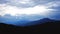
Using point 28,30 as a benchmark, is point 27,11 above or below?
above

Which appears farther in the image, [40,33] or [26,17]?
[40,33]

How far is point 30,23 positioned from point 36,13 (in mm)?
221

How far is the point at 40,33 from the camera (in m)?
1.62

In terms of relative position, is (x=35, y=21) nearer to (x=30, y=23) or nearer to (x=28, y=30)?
(x=30, y=23)

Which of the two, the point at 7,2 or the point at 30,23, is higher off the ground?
the point at 7,2

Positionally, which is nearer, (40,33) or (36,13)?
(36,13)

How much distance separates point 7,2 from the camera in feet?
4.94

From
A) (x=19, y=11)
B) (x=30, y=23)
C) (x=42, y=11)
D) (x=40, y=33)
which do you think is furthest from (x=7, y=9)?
(x=40, y=33)

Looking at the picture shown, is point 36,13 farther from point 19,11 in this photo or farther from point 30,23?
point 19,11

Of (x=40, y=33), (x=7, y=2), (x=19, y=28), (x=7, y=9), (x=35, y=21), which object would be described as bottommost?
(x=40, y=33)

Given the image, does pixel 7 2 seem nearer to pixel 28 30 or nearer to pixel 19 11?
pixel 19 11

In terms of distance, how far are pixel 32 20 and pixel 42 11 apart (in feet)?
0.83

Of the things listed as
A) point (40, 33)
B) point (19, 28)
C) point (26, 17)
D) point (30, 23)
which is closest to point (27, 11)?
point (26, 17)

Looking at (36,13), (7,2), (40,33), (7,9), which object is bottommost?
(40,33)
